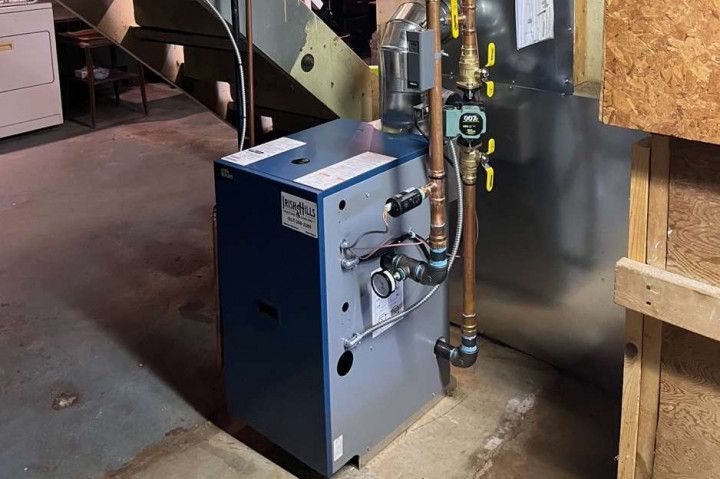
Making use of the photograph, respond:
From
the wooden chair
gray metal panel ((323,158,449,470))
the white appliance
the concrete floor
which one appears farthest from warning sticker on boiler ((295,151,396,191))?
the white appliance

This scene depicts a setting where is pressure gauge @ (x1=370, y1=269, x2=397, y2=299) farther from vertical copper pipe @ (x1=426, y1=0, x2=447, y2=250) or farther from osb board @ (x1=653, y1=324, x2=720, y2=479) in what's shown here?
osb board @ (x1=653, y1=324, x2=720, y2=479)

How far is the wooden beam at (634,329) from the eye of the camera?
1437 mm

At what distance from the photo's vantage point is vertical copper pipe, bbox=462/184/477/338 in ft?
6.84

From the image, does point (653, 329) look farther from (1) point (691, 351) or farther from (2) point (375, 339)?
(2) point (375, 339)

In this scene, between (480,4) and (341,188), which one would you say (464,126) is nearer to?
(341,188)

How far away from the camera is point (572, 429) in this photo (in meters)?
2.32

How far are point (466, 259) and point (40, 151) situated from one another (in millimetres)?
3668

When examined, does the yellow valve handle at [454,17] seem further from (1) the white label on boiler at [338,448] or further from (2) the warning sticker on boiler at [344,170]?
(1) the white label on boiler at [338,448]

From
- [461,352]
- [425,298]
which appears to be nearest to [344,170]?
[425,298]

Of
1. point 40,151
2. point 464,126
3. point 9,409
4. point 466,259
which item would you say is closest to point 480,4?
point 464,126

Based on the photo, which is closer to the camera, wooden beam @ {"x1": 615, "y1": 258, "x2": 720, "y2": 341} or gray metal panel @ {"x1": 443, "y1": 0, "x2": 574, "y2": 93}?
wooden beam @ {"x1": 615, "y1": 258, "x2": 720, "y2": 341}

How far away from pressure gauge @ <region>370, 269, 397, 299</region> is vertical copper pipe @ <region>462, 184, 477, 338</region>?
275 mm

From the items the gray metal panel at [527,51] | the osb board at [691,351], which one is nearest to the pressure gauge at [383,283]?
the osb board at [691,351]

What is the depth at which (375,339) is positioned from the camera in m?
2.09
